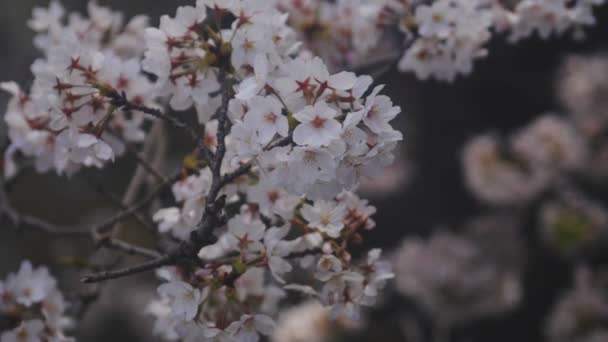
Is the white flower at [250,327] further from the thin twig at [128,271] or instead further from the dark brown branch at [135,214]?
the dark brown branch at [135,214]

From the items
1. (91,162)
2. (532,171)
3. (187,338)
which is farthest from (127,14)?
(187,338)

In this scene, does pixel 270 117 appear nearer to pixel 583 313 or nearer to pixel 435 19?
pixel 435 19

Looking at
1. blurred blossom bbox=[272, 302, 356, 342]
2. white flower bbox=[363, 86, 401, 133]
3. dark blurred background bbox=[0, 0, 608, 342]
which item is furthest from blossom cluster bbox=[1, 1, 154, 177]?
dark blurred background bbox=[0, 0, 608, 342]

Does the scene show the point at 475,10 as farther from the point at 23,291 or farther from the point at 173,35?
the point at 23,291

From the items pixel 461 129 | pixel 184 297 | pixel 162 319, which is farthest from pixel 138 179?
pixel 461 129

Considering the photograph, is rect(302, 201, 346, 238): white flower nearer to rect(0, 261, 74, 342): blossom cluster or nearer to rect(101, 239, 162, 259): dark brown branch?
rect(101, 239, 162, 259): dark brown branch

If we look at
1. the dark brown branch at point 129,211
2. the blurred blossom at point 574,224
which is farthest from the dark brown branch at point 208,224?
the blurred blossom at point 574,224

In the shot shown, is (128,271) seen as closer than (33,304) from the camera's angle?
Yes
